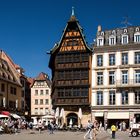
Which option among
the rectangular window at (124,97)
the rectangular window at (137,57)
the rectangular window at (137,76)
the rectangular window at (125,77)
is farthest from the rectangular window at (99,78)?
the rectangular window at (137,57)

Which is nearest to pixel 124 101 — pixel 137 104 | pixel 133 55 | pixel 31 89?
pixel 137 104

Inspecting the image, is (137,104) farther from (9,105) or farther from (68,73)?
(9,105)

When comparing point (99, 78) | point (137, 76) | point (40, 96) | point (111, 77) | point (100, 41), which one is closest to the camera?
point (137, 76)

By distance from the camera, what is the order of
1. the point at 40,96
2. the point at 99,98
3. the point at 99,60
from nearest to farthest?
the point at 99,98 < the point at 99,60 < the point at 40,96

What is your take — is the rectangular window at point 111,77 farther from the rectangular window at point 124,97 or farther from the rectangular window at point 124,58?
the rectangular window at point 124,97

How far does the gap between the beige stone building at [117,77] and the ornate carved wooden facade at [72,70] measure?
1265 mm

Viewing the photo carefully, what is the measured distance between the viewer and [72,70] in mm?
65312

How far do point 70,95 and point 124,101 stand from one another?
843 centimetres

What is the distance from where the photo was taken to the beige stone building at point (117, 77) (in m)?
62.2

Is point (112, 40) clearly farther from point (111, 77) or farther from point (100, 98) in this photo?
point (100, 98)

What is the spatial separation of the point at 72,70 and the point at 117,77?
7.05 meters

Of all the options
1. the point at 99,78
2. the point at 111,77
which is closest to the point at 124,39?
the point at 111,77

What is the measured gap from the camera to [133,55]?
63125 millimetres

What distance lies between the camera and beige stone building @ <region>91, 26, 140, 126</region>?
62.2 meters
